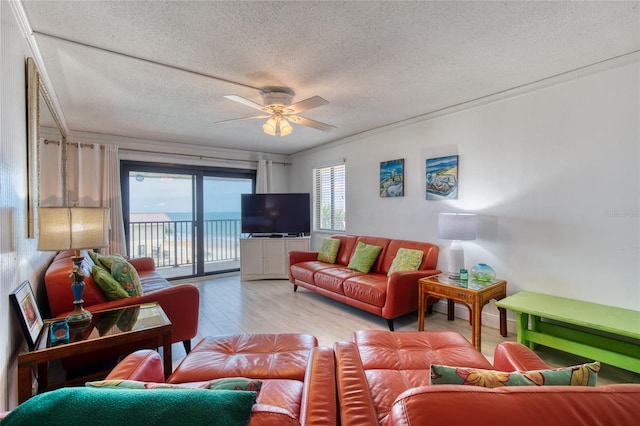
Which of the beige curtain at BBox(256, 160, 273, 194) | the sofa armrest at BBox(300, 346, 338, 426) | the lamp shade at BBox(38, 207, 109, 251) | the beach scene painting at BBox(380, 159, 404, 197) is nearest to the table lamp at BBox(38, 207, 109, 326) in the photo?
the lamp shade at BBox(38, 207, 109, 251)

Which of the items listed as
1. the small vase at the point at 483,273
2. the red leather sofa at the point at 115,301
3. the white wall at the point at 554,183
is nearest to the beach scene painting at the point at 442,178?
the white wall at the point at 554,183

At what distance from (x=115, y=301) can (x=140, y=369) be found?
126 centimetres

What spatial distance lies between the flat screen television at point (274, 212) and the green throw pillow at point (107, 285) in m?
3.01

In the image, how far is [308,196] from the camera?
5.20m

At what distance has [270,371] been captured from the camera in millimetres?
1457

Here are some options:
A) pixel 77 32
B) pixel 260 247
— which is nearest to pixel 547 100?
pixel 77 32

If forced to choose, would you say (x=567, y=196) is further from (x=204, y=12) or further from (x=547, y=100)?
(x=204, y=12)

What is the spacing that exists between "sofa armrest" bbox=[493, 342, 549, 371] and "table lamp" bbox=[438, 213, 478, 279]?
152cm

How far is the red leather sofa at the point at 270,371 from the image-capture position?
0.88 m

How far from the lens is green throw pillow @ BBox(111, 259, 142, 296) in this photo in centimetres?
229

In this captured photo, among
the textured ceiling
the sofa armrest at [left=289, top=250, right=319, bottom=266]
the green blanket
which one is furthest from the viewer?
the sofa armrest at [left=289, top=250, right=319, bottom=266]

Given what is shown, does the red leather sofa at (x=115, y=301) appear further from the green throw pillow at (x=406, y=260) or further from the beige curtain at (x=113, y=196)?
the green throw pillow at (x=406, y=260)

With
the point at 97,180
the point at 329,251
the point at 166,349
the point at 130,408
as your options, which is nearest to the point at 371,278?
the point at 329,251

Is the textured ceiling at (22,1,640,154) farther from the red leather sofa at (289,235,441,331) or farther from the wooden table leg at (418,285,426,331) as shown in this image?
the wooden table leg at (418,285,426,331)
